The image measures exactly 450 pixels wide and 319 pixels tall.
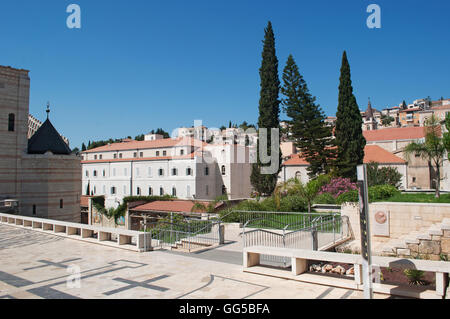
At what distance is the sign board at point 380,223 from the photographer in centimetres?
1423

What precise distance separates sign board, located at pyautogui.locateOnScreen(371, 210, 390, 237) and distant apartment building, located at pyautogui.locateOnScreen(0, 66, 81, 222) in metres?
26.2

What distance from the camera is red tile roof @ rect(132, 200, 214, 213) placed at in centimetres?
3246

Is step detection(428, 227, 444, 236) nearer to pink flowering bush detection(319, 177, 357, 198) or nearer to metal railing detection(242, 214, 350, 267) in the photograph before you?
metal railing detection(242, 214, 350, 267)

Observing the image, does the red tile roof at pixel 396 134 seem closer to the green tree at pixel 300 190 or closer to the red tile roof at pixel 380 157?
the red tile roof at pixel 380 157

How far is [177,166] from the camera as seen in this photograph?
45844 millimetres

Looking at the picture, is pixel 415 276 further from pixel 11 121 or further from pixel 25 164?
pixel 11 121

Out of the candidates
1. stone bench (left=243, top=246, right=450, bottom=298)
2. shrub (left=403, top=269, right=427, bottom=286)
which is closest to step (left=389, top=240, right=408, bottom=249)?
shrub (left=403, top=269, right=427, bottom=286)

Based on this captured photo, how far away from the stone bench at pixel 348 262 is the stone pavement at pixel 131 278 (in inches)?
7.6

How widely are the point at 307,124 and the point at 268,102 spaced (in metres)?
6.43

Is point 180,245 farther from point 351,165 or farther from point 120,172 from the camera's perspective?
point 120,172

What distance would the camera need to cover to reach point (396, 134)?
55156mm

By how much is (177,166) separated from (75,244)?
33.4 m

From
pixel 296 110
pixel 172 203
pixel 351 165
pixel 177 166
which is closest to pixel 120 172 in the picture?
pixel 177 166

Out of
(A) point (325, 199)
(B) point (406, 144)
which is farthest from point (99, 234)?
(B) point (406, 144)
